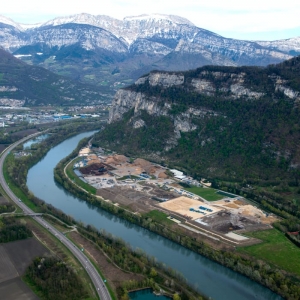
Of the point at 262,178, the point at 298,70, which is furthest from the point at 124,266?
the point at 298,70

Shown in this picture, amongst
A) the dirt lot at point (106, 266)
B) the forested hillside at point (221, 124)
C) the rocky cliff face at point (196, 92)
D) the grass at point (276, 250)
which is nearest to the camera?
the dirt lot at point (106, 266)

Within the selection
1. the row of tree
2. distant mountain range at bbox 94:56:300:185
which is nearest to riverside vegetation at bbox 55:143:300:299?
the row of tree

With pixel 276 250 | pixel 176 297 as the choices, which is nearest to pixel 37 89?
pixel 276 250

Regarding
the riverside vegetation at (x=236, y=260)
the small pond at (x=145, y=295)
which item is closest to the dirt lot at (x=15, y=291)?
the small pond at (x=145, y=295)

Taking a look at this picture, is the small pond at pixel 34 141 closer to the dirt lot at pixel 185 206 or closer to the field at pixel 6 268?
the dirt lot at pixel 185 206

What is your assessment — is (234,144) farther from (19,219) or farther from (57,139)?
(57,139)

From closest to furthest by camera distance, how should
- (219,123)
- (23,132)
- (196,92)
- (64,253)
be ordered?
(64,253)
(219,123)
(196,92)
(23,132)

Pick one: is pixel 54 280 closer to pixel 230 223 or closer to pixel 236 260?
pixel 236 260
